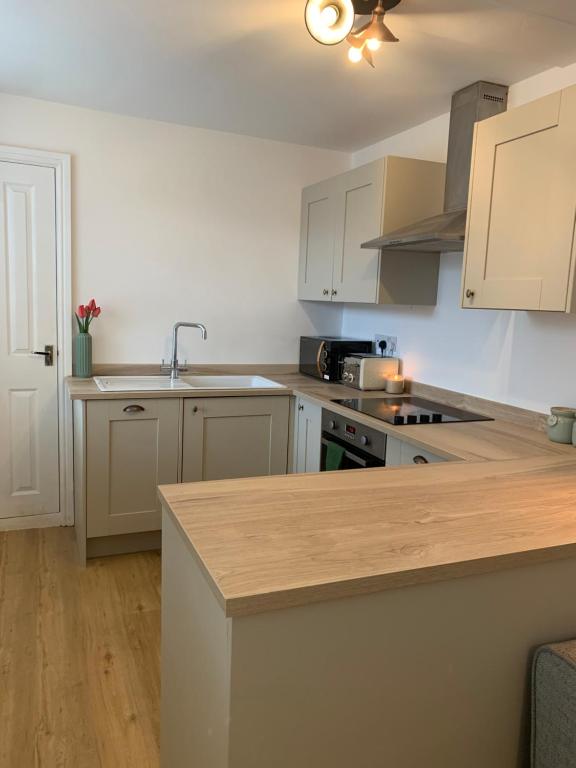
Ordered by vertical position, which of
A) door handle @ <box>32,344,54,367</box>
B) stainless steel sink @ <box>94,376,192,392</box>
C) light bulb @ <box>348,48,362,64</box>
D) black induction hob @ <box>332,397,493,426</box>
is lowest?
stainless steel sink @ <box>94,376,192,392</box>

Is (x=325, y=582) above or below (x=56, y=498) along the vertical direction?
above

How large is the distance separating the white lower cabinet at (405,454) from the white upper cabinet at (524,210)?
0.59 meters

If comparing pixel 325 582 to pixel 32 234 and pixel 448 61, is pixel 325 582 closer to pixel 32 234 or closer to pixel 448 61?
pixel 448 61

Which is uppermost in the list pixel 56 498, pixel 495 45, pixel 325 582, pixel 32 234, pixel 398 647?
pixel 495 45

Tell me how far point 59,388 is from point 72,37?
72.2 inches

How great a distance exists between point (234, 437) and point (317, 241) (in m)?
1.33

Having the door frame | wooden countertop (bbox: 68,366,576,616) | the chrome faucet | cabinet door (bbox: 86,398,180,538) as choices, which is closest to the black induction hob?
wooden countertop (bbox: 68,366,576,616)

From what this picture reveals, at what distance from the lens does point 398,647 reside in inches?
43.0

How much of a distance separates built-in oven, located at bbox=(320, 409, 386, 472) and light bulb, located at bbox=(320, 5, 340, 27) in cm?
151

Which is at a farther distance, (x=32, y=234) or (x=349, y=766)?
(x=32, y=234)

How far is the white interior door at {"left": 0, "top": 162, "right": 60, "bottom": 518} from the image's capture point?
3209mm

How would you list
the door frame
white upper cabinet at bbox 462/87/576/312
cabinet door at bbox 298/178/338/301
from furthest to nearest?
1. cabinet door at bbox 298/178/338/301
2. the door frame
3. white upper cabinet at bbox 462/87/576/312

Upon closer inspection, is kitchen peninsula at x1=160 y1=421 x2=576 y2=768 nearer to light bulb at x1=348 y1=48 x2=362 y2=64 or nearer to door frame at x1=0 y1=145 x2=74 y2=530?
light bulb at x1=348 y1=48 x2=362 y2=64

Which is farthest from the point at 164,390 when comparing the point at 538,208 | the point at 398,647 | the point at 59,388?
the point at 398,647
